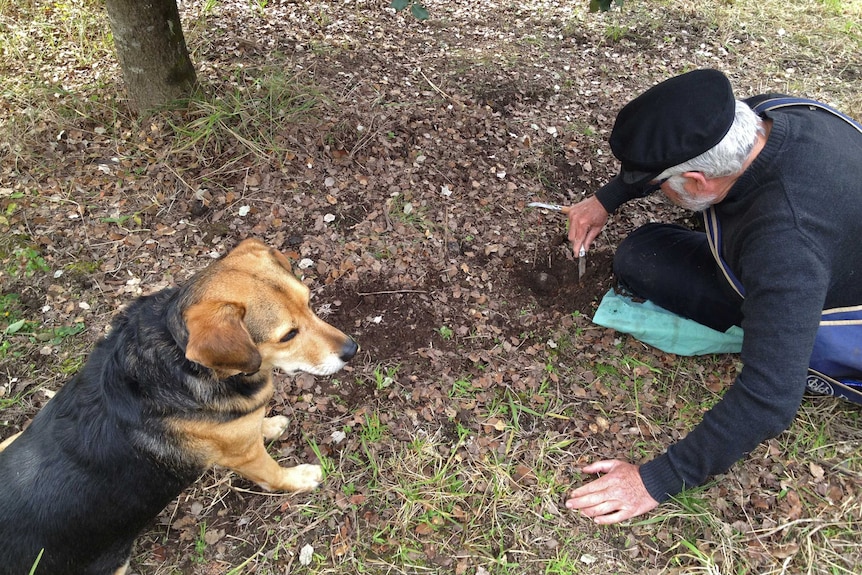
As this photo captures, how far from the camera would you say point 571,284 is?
389 centimetres

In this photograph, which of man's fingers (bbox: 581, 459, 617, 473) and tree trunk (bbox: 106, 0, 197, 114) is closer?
man's fingers (bbox: 581, 459, 617, 473)

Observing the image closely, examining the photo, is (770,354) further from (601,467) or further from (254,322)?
(254,322)

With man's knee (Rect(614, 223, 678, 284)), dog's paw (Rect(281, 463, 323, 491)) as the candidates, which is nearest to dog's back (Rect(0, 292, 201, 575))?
dog's paw (Rect(281, 463, 323, 491))

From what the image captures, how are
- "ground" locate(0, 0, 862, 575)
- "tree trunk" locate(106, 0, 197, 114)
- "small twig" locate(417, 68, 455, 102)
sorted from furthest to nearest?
"small twig" locate(417, 68, 455, 102) < "tree trunk" locate(106, 0, 197, 114) < "ground" locate(0, 0, 862, 575)

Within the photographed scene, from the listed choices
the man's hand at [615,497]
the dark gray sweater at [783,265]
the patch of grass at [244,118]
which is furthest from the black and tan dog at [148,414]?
the patch of grass at [244,118]

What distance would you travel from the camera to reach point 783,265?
7.51 ft

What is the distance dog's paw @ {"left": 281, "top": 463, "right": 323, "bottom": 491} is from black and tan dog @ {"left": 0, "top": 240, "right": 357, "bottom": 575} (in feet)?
1.57

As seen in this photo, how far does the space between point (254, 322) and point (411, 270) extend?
1.78m

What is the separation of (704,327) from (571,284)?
97cm

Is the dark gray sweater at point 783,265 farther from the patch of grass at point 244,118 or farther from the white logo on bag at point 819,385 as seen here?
the patch of grass at point 244,118

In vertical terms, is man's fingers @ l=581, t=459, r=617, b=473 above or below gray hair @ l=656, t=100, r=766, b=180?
below

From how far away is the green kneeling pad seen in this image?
3.51 metres

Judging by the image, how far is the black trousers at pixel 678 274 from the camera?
3.40m

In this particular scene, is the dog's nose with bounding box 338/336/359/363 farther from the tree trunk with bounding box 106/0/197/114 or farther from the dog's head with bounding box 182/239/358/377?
the tree trunk with bounding box 106/0/197/114
